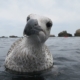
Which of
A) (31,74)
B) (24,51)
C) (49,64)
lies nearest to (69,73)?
(49,64)

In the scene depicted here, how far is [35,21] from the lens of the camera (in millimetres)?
6234

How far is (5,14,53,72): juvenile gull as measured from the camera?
629 cm

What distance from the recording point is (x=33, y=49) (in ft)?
23.6

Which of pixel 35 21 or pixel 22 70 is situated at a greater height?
pixel 35 21

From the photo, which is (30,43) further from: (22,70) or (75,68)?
(75,68)

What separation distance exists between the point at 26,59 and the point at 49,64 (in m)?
1.50

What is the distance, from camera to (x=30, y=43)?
7.05 metres

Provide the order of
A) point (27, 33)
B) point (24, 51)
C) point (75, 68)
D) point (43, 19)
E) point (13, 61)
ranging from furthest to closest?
1. point (75, 68)
2. point (13, 61)
3. point (24, 51)
4. point (43, 19)
5. point (27, 33)

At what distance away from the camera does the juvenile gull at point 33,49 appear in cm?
629

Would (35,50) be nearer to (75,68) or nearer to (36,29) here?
(36,29)

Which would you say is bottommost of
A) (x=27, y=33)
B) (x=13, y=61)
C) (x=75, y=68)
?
(x=75, y=68)

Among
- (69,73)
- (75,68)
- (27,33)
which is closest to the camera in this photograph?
(27,33)

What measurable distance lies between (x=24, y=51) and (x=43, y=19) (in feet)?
4.37

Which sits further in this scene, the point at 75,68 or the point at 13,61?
the point at 75,68
